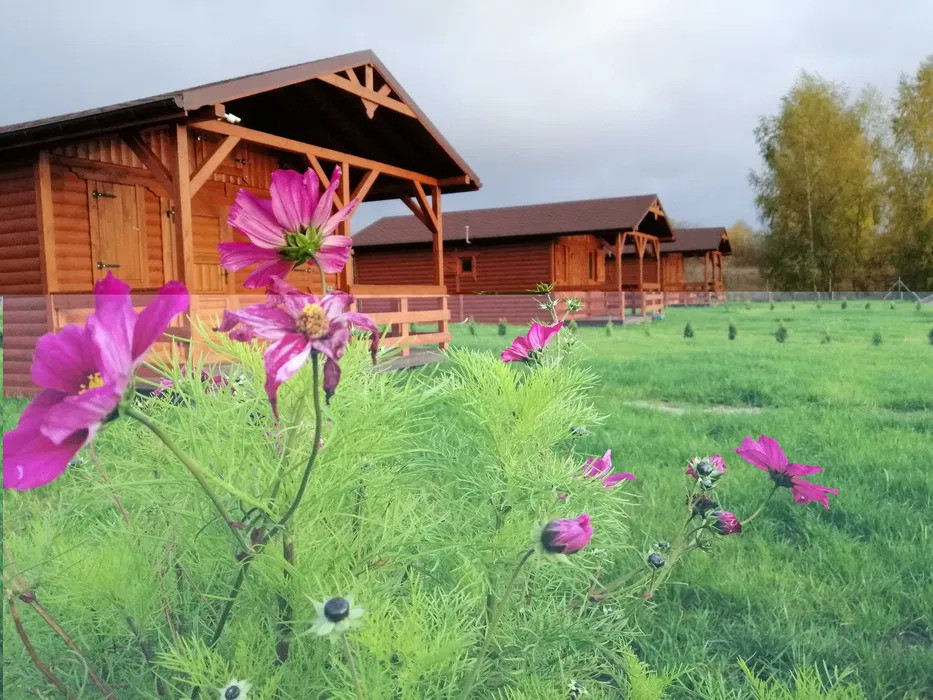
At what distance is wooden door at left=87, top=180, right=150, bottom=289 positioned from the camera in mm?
3567

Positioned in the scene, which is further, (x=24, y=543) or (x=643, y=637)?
(x=643, y=637)

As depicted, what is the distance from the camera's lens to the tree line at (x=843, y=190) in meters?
1.69

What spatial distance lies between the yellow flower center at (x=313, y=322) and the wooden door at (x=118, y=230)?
3475 millimetres

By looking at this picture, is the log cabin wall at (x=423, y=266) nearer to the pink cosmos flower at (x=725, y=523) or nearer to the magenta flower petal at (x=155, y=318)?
the pink cosmos flower at (x=725, y=523)

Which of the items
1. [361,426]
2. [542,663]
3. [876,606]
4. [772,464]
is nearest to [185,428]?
[361,426]

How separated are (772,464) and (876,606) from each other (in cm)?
51

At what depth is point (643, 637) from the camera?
0.92 meters

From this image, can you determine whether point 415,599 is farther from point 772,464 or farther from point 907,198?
point 907,198

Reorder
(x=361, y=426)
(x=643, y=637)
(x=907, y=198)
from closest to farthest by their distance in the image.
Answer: (x=361, y=426)
(x=643, y=637)
(x=907, y=198)

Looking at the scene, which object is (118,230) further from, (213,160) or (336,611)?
(336,611)

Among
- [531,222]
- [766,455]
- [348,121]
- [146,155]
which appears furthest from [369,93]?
[766,455]

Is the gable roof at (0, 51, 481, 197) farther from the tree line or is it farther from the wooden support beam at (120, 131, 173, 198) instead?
the tree line

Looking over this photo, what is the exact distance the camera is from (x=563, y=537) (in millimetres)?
305

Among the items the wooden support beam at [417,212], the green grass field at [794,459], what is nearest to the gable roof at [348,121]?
the wooden support beam at [417,212]
